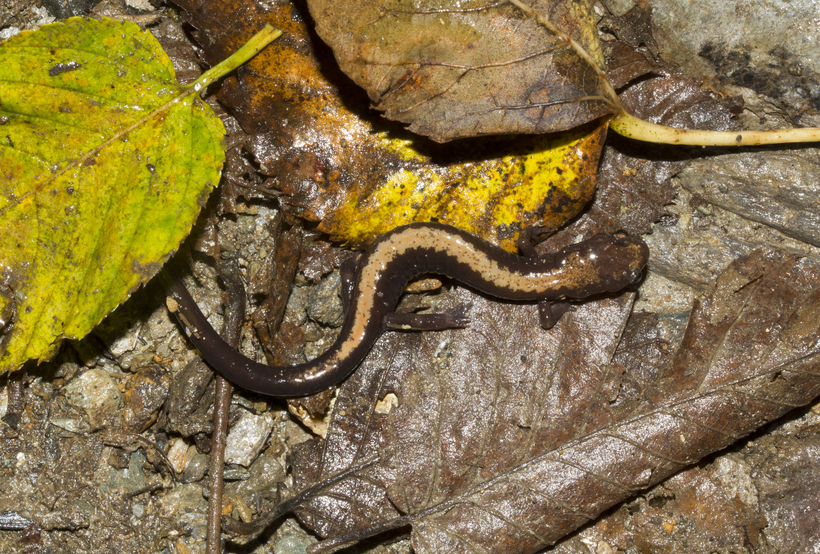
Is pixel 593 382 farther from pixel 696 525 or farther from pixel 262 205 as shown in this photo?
pixel 262 205

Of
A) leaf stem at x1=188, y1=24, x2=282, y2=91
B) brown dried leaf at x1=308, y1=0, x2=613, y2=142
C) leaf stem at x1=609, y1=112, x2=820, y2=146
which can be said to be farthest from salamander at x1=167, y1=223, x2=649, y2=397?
leaf stem at x1=188, y1=24, x2=282, y2=91

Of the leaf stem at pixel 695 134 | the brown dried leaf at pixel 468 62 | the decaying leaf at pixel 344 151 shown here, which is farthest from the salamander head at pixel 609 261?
the brown dried leaf at pixel 468 62

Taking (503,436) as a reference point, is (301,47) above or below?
above

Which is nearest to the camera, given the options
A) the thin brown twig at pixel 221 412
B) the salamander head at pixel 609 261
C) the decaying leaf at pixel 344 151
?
the decaying leaf at pixel 344 151

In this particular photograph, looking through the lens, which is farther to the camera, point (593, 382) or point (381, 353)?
point (381, 353)

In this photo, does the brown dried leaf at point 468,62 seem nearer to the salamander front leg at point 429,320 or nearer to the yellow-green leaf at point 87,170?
the yellow-green leaf at point 87,170

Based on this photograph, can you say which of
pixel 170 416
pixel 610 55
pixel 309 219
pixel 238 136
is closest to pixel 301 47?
pixel 238 136
